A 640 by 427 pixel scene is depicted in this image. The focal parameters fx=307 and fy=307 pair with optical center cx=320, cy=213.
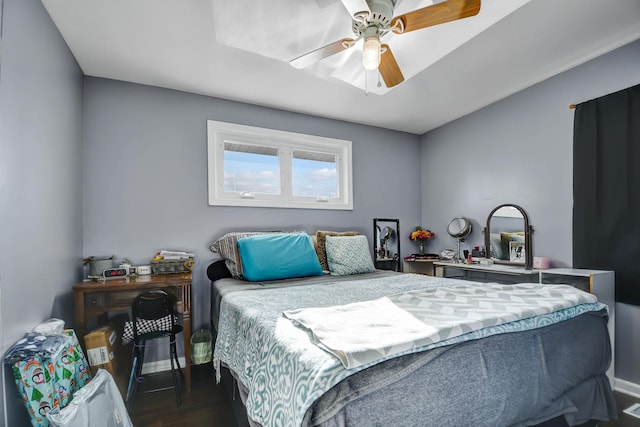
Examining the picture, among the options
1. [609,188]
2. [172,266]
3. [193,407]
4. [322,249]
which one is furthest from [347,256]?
[609,188]

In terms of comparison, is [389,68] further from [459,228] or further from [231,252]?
[459,228]

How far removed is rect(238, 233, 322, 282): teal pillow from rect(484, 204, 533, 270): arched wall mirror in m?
1.85

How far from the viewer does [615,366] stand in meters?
2.24

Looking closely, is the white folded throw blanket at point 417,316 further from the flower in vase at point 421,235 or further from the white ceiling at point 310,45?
the flower in vase at point 421,235

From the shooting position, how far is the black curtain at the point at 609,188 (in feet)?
7.09

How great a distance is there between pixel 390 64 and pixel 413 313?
151cm

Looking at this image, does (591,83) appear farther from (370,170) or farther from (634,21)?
(370,170)

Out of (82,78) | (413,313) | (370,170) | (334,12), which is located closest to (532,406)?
(413,313)

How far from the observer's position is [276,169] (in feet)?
10.8

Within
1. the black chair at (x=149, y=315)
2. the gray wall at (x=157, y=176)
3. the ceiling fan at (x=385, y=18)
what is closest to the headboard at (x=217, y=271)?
the gray wall at (x=157, y=176)

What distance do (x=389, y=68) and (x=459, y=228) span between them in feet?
7.17

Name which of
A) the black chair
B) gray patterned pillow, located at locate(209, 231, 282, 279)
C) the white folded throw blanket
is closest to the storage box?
the black chair

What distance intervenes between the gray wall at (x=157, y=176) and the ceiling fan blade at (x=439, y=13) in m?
1.95

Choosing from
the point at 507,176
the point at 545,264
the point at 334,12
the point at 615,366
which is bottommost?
the point at 615,366
